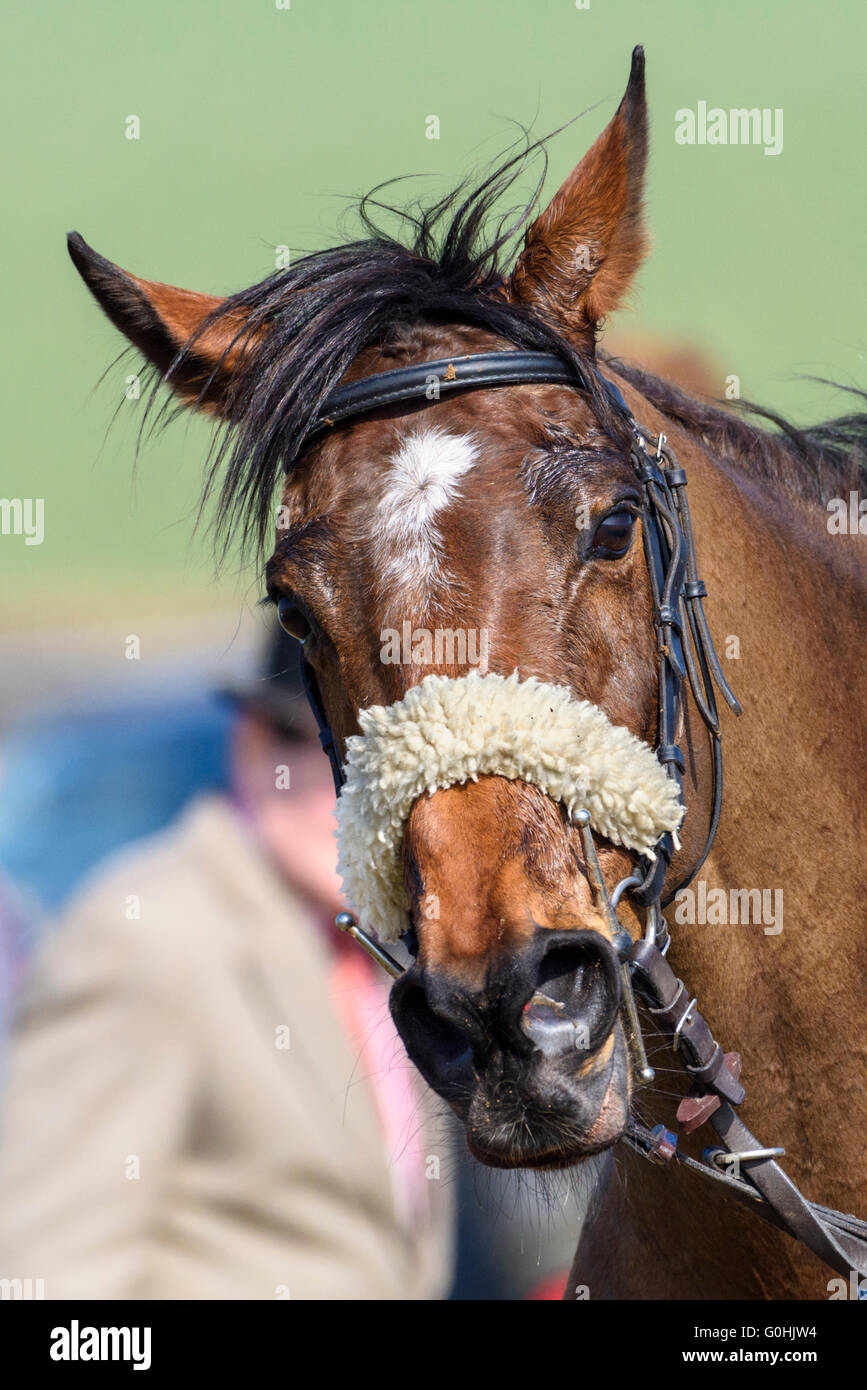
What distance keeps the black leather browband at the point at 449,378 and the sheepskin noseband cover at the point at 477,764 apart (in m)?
0.69

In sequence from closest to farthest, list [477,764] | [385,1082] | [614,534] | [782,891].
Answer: [477,764] → [614,534] → [782,891] → [385,1082]

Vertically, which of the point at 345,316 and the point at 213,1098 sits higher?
the point at 345,316

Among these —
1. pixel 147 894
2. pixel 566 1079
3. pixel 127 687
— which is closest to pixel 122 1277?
pixel 147 894

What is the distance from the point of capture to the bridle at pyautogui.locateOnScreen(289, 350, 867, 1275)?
241 cm

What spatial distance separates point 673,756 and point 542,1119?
791 mm

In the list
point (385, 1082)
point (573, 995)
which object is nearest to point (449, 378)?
point (573, 995)

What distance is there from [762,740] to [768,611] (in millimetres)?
343

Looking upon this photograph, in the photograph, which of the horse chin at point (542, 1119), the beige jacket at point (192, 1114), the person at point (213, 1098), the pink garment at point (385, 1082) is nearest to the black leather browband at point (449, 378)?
the horse chin at point (542, 1119)

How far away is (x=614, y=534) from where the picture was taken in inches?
92.1

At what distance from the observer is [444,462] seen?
2297 mm

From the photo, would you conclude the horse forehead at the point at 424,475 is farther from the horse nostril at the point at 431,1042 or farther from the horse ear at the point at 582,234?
the horse nostril at the point at 431,1042

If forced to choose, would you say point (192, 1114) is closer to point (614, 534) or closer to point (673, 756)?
point (673, 756)

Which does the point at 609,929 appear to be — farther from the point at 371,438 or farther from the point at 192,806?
the point at 192,806

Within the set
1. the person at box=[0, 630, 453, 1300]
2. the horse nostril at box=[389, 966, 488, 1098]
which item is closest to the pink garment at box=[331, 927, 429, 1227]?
the person at box=[0, 630, 453, 1300]
